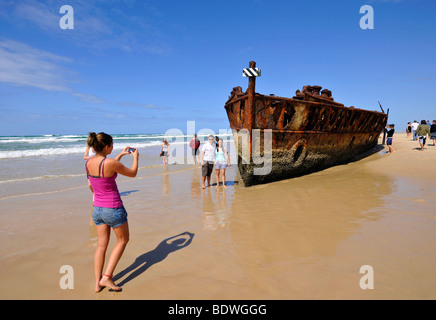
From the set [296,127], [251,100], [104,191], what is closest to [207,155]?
[251,100]

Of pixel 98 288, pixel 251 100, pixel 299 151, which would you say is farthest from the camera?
pixel 299 151

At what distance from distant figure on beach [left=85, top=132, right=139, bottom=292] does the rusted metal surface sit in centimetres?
483

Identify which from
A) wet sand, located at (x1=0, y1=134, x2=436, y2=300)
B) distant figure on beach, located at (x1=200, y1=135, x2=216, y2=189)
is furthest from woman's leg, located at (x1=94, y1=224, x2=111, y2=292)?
distant figure on beach, located at (x1=200, y1=135, x2=216, y2=189)

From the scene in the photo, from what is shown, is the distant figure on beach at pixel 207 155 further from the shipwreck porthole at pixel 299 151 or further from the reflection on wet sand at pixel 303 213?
the shipwreck porthole at pixel 299 151

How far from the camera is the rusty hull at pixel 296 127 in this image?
272 inches

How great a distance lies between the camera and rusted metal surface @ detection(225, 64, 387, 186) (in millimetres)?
6887

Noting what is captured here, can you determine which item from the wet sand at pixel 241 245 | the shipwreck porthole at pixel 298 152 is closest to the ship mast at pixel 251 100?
the wet sand at pixel 241 245

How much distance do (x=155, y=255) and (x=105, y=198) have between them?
4.10 feet

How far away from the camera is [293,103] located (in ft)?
23.9

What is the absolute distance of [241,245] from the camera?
3.36 meters

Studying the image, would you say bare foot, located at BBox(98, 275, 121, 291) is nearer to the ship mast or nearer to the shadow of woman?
the shadow of woman

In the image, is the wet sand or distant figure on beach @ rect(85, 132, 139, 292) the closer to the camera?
distant figure on beach @ rect(85, 132, 139, 292)

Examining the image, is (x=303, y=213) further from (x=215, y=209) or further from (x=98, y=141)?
(x=98, y=141)
